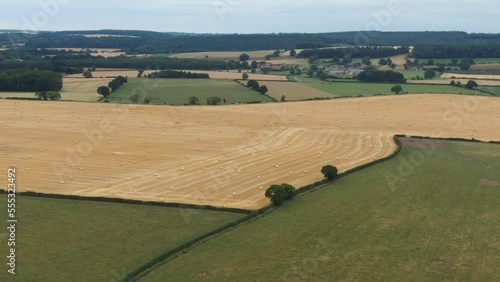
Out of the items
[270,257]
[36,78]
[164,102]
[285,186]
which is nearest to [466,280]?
[270,257]

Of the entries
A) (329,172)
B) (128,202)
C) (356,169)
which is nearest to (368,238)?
(329,172)

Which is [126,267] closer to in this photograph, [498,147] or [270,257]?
[270,257]

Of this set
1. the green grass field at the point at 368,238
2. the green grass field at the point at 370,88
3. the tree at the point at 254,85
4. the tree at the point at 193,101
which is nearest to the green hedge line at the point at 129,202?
the green grass field at the point at 368,238

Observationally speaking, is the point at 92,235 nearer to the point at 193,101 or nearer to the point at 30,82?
the point at 193,101

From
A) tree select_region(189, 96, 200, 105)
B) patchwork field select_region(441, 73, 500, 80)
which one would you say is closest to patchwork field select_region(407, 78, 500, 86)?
patchwork field select_region(441, 73, 500, 80)

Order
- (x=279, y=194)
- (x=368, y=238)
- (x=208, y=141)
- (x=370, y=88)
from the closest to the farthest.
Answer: (x=368, y=238) → (x=279, y=194) → (x=208, y=141) → (x=370, y=88)

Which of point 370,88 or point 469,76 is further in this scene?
point 469,76
